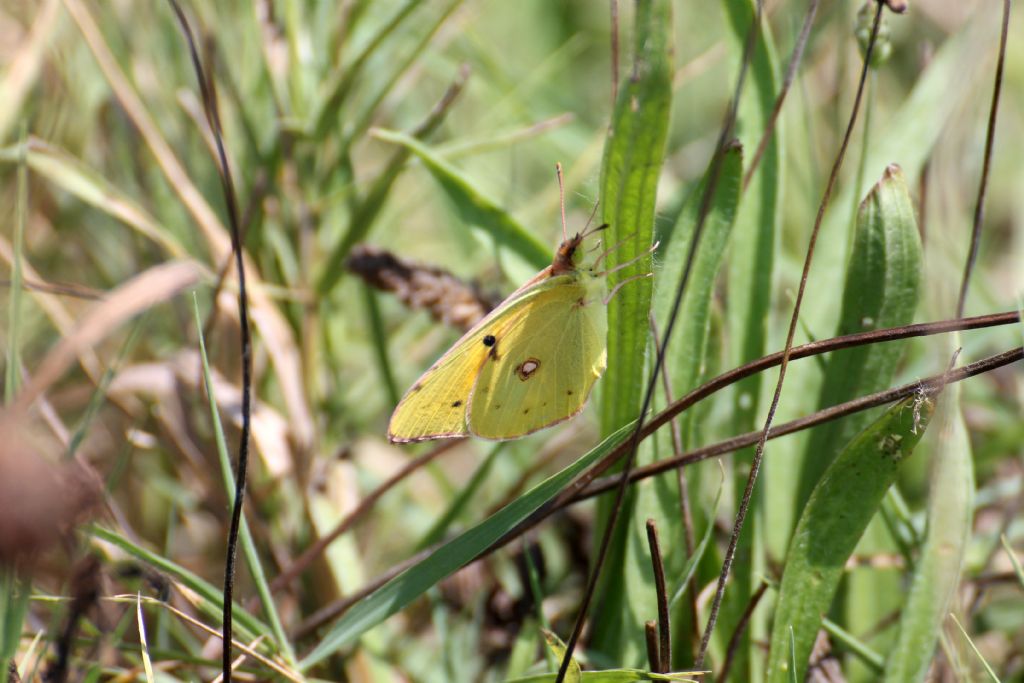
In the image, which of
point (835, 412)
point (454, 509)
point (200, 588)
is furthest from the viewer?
point (454, 509)

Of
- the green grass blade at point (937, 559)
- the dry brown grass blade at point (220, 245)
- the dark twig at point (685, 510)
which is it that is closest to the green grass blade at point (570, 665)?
the dark twig at point (685, 510)

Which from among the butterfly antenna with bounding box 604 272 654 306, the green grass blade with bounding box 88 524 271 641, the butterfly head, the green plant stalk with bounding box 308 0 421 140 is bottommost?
the green grass blade with bounding box 88 524 271 641

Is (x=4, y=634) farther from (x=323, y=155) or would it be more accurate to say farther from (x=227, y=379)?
(x=323, y=155)

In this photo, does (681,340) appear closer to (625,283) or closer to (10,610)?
(625,283)

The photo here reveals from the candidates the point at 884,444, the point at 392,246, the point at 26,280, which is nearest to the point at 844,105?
the point at 392,246

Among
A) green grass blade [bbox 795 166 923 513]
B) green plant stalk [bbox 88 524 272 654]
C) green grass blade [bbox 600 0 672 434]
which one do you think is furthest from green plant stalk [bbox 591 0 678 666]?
green plant stalk [bbox 88 524 272 654]

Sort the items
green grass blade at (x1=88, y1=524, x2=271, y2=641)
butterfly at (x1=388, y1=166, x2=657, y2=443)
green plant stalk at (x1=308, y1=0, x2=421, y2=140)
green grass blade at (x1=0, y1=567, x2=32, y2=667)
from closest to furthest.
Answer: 1. green grass blade at (x1=0, y1=567, x2=32, y2=667)
2. green grass blade at (x1=88, y1=524, x2=271, y2=641)
3. butterfly at (x1=388, y1=166, x2=657, y2=443)
4. green plant stalk at (x1=308, y1=0, x2=421, y2=140)

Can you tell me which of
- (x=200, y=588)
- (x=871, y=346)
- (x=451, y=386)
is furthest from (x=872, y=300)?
(x=200, y=588)

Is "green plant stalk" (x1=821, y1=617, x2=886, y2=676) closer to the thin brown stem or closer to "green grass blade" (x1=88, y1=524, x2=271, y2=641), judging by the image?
the thin brown stem

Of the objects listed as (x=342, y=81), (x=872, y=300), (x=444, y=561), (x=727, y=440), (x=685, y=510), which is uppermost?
(x=342, y=81)
